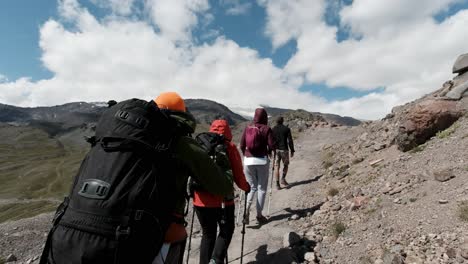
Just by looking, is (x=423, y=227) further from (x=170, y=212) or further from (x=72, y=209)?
(x=72, y=209)

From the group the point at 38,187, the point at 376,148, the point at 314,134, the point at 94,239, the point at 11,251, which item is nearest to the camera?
the point at 94,239

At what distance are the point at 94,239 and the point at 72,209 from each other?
40 cm

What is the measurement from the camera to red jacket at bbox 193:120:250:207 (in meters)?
6.30

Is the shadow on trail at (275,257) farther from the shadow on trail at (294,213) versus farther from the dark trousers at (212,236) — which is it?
the shadow on trail at (294,213)

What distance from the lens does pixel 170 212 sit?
3309mm

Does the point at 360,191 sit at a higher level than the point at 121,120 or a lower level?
lower

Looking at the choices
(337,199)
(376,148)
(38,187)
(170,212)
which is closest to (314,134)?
(376,148)

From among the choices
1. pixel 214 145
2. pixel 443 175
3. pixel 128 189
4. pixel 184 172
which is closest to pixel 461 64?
pixel 443 175

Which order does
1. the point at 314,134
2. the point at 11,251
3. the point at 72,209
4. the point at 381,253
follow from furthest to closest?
1. the point at 314,134
2. the point at 11,251
3. the point at 381,253
4. the point at 72,209

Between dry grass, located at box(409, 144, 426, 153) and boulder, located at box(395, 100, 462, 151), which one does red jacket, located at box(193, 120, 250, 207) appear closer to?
dry grass, located at box(409, 144, 426, 153)

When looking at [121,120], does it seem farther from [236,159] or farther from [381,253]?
[381,253]

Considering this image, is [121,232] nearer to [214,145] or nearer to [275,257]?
[214,145]

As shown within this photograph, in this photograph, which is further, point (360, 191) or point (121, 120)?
point (360, 191)

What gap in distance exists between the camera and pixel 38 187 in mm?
155375
